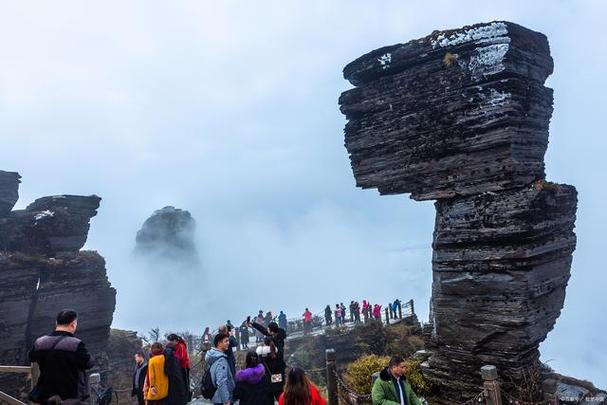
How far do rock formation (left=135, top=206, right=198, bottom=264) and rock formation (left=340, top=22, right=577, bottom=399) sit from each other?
14224 cm

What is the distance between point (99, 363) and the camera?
2595 centimetres

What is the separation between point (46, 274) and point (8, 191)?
653 centimetres

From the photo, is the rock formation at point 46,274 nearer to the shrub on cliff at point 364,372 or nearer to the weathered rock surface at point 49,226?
the weathered rock surface at point 49,226

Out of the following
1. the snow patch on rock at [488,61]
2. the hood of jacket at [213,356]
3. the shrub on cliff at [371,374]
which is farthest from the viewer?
the shrub on cliff at [371,374]

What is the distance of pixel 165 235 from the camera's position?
14800 cm

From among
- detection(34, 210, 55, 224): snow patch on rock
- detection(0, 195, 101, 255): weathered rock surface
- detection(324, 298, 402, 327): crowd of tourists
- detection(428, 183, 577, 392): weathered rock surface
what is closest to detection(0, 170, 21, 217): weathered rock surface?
detection(0, 195, 101, 255): weathered rock surface

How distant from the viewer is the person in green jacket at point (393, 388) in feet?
18.7

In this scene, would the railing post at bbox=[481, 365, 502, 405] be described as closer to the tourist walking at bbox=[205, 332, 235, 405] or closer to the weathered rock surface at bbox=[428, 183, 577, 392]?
the weathered rock surface at bbox=[428, 183, 577, 392]

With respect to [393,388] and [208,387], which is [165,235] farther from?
[393,388]

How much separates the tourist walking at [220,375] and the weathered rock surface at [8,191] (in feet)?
89.3

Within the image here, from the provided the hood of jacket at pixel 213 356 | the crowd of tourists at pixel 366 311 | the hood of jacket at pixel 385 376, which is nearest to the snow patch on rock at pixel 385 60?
the hood of jacket at pixel 385 376

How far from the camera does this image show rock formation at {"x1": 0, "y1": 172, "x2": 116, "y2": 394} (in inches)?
941

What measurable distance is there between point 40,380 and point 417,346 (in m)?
21.7

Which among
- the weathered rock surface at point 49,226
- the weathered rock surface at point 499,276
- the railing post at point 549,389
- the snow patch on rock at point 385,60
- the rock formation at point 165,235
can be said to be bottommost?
the railing post at point 549,389
